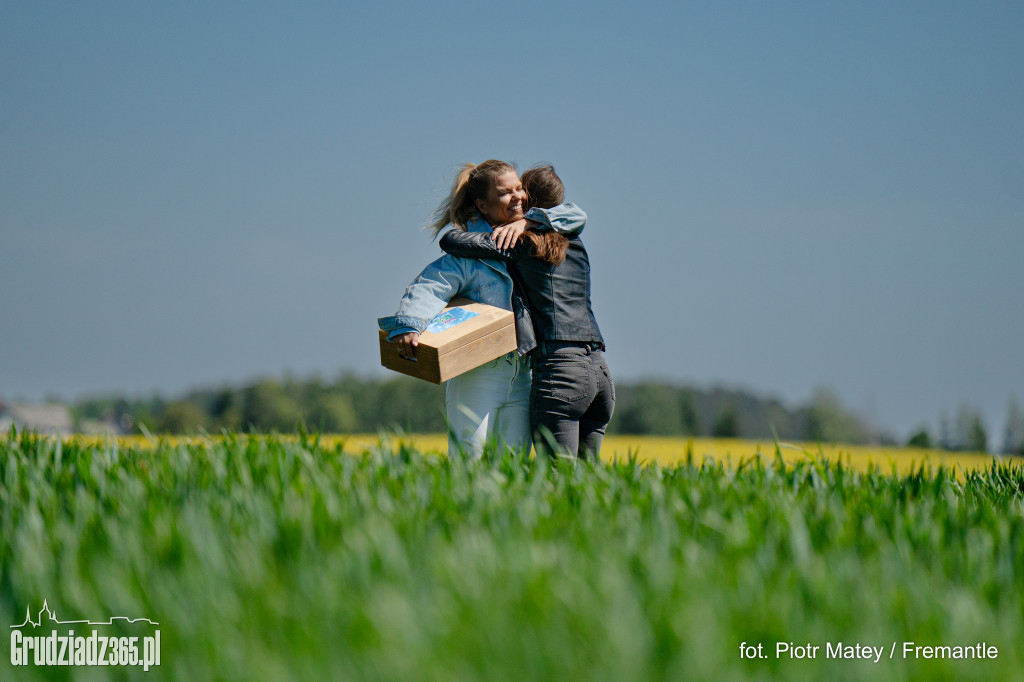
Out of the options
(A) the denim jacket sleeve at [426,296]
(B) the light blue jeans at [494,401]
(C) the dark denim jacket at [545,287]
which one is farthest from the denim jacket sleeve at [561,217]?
(B) the light blue jeans at [494,401]

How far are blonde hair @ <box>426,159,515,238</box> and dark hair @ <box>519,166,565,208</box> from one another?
136 millimetres

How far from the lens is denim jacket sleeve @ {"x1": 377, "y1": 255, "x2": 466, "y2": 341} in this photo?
15.9 feet

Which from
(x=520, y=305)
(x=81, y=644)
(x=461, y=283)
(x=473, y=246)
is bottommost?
(x=81, y=644)

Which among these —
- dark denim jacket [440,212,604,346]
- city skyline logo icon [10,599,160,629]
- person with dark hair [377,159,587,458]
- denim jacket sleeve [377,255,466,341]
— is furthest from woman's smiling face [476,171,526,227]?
city skyline logo icon [10,599,160,629]

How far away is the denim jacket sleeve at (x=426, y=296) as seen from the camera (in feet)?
15.9

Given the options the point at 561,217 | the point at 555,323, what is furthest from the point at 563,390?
the point at 561,217

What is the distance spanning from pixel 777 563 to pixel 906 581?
387 millimetres

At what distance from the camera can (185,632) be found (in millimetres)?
2123

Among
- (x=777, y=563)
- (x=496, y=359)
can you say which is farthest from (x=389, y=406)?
(x=777, y=563)

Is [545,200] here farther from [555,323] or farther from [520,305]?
[555,323]

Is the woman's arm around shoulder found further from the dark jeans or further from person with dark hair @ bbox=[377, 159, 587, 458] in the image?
the dark jeans

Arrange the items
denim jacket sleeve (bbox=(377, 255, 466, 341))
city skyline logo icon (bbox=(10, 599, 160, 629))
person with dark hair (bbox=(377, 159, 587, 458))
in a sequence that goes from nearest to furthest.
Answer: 1. city skyline logo icon (bbox=(10, 599, 160, 629))
2. denim jacket sleeve (bbox=(377, 255, 466, 341))
3. person with dark hair (bbox=(377, 159, 587, 458))

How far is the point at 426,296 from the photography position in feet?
16.3

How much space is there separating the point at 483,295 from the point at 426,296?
1.29 feet
